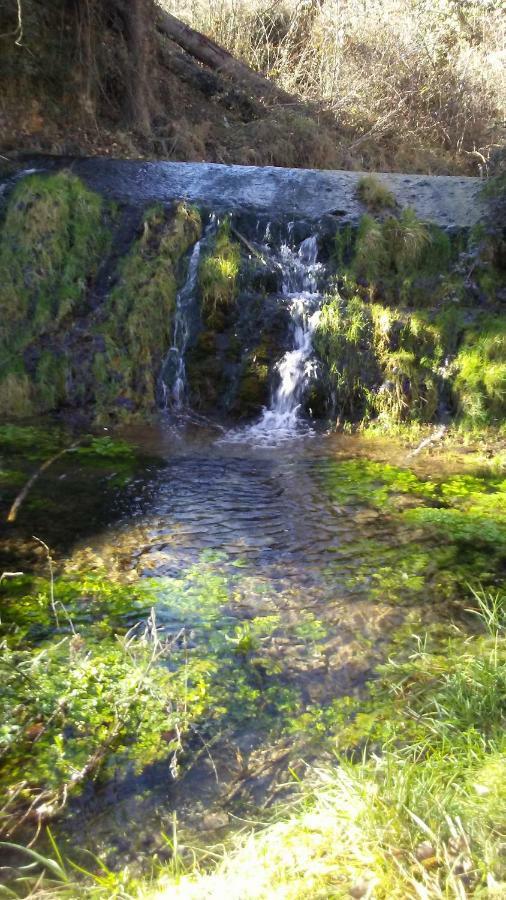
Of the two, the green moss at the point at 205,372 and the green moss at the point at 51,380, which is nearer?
the green moss at the point at 51,380

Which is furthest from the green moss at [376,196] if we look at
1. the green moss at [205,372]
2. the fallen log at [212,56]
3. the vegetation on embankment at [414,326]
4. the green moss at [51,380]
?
the fallen log at [212,56]

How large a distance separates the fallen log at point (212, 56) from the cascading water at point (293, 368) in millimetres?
7864

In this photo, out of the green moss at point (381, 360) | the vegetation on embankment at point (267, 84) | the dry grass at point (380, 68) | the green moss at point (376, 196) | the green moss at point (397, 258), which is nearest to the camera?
the green moss at point (381, 360)

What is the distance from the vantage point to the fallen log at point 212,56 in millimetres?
14344

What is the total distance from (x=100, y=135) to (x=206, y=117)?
114 inches

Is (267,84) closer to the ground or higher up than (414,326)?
higher up

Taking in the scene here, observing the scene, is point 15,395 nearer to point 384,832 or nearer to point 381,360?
point 381,360

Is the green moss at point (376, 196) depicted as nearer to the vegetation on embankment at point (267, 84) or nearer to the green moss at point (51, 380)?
the vegetation on embankment at point (267, 84)

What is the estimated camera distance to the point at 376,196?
9008 millimetres

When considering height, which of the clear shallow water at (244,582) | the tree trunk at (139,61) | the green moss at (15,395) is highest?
the tree trunk at (139,61)

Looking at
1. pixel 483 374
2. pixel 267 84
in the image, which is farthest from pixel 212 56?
pixel 483 374

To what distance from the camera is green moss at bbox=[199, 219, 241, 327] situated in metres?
7.85

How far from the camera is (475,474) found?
606cm

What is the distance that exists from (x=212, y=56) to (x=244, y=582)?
1320 cm
